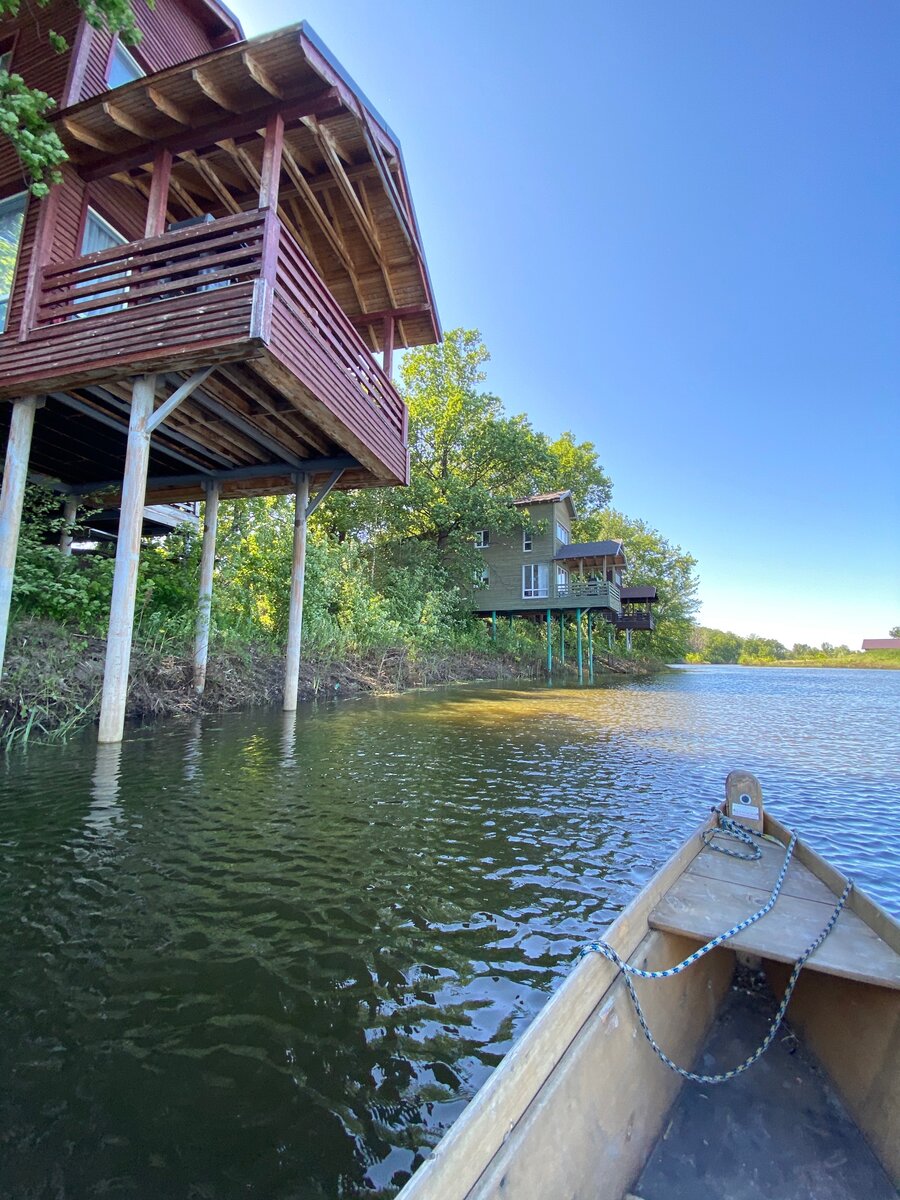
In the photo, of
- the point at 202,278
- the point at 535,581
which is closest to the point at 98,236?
the point at 202,278

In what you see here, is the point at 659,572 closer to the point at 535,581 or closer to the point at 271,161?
the point at 535,581

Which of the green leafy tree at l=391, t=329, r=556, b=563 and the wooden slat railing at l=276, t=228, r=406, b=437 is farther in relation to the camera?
the green leafy tree at l=391, t=329, r=556, b=563

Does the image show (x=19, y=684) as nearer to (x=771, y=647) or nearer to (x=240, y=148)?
(x=240, y=148)

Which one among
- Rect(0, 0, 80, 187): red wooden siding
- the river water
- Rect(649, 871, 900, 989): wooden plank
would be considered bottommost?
the river water

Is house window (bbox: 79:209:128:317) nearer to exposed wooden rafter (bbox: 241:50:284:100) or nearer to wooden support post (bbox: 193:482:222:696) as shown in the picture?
exposed wooden rafter (bbox: 241:50:284:100)

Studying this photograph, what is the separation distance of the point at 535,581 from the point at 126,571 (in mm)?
23069

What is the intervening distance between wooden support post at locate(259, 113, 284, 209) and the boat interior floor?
9.13 metres

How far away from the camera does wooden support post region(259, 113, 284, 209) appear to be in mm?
7137

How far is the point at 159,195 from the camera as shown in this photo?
307 inches

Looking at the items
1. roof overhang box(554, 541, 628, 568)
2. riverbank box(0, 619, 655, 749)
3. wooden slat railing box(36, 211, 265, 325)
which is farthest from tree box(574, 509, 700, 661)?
wooden slat railing box(36, 211, 265, 325)

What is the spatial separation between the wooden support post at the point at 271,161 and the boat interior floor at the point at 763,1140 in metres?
9.13

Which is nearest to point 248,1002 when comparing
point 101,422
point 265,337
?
point 265,337

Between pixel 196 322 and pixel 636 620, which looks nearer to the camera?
pixel 196 322

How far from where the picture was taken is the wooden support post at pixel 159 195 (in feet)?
25.1
